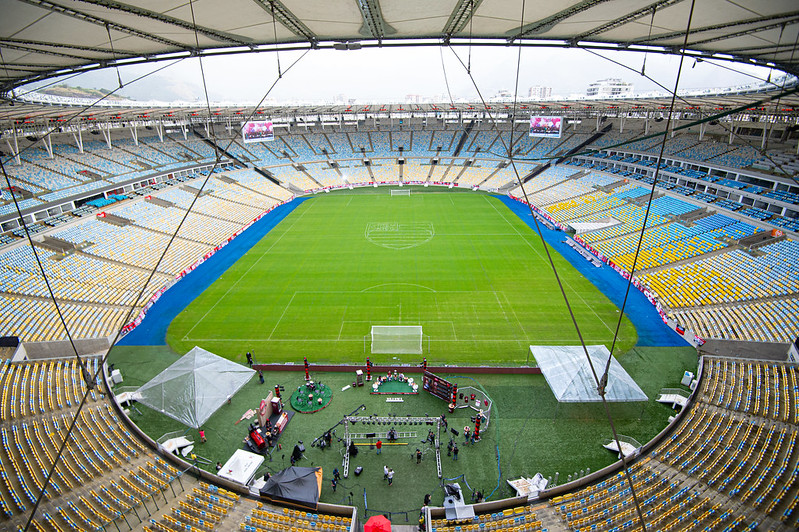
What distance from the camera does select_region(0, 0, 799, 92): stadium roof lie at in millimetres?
7320

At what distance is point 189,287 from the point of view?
26359 mm

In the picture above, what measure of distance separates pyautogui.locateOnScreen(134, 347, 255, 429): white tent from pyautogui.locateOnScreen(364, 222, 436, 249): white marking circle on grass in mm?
18869

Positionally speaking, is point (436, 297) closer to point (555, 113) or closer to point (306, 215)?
point (306, 215)

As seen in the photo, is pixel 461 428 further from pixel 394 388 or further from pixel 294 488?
pixel 294 488

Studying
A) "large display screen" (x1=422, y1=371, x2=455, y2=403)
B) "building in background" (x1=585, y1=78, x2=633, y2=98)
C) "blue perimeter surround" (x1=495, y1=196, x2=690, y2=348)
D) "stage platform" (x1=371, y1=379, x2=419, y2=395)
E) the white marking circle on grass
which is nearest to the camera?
"large display screen" (x1=422, y1=371, x2=455, y2=403)

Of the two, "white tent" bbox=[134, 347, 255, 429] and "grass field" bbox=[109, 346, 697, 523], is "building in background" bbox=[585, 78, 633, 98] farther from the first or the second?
"white tent" bbox=[134, 347, 255, 429]

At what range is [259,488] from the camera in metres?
12.1

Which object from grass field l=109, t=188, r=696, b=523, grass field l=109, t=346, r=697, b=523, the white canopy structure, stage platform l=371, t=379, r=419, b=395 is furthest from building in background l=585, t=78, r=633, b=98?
stage platform l=371, t=379, r=419, b=395

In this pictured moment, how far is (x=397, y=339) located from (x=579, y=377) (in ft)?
28.0

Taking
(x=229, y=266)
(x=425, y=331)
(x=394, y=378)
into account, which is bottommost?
(x=394, y=378)

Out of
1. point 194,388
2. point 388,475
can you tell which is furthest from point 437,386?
point 194,388

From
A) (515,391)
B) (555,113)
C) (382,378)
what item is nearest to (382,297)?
(382,378)

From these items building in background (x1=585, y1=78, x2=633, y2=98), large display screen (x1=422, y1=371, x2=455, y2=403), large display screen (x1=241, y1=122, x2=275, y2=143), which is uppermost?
Result: building in background (x1=585, y1=78, x2=633, y2=98)

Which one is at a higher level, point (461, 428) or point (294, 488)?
point (294, 488)
